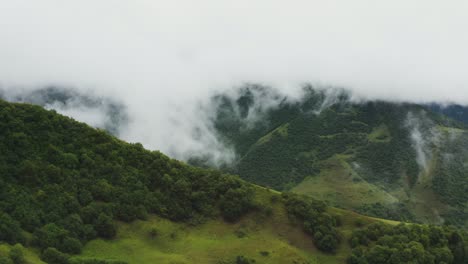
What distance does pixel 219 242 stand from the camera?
380 ft

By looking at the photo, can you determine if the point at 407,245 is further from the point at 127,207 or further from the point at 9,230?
the point at 9,230

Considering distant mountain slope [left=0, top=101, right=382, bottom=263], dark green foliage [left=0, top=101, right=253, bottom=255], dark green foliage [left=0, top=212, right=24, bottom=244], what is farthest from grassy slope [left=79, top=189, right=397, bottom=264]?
dark green foliage [left=0, top=212, right=24, bottom=244]

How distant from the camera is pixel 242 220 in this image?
403 feet

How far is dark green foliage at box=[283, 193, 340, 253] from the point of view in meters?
119

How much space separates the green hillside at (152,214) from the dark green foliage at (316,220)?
251 millimetres

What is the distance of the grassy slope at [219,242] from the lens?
105 metres

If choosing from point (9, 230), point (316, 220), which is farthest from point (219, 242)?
point (9, 230)

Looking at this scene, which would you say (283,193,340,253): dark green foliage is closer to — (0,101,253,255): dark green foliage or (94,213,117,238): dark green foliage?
(0,101,253,255): dark green foliage

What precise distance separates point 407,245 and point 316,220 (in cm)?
2081

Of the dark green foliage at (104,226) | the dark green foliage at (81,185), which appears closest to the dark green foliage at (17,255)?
the dark green foliage at (81,185)

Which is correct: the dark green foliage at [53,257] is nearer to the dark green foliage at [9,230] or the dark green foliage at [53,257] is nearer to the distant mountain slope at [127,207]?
the distant mountain slope at [127,207]

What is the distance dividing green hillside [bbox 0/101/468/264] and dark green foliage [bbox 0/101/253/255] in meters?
0.23

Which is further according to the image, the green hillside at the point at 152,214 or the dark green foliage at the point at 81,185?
the green hillside at the point at 152,214

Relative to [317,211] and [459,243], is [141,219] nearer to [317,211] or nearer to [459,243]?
[317,211]
